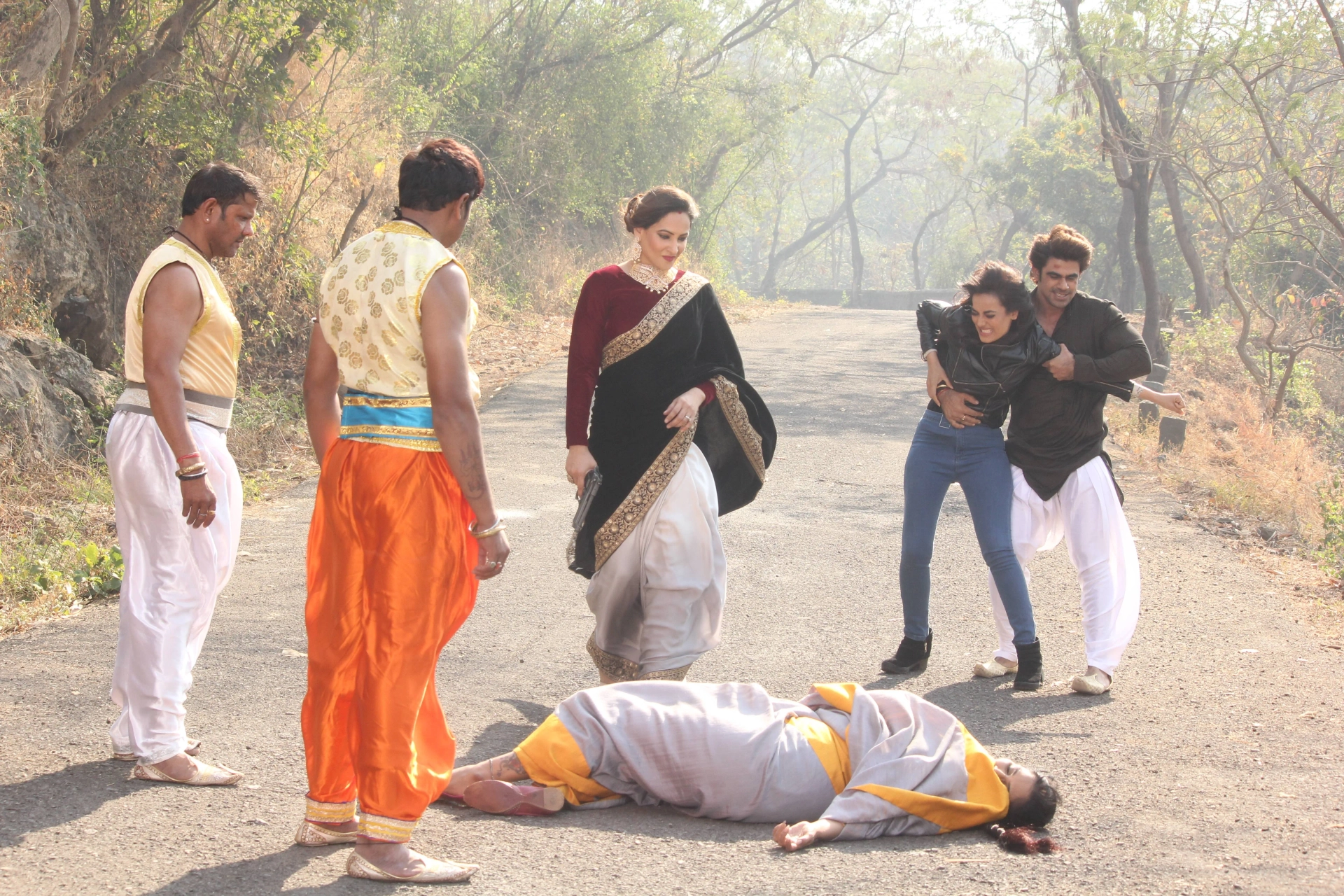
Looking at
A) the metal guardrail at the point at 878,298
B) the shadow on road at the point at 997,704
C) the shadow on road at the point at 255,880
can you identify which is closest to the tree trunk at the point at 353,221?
the shadow on road at the point at 997,704

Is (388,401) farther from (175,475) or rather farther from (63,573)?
(63,573)

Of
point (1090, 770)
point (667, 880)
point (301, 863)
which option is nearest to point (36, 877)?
point (301, 863)

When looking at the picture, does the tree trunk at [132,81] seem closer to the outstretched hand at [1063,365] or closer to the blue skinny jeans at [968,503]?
the blue skinny jeans at [968,503]

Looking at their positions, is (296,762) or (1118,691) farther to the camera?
(1118,691)

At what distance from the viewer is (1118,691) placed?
17.8 feet

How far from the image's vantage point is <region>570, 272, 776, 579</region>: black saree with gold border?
475 cm

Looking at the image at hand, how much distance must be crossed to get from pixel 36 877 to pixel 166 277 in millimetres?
1838

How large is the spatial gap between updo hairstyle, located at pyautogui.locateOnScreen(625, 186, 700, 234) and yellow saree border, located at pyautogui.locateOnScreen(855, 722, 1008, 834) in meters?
2.17

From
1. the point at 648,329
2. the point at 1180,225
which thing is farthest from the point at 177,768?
the point at 1180,225

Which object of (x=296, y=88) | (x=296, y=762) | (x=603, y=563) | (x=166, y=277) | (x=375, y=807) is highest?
(x=296, y=88)

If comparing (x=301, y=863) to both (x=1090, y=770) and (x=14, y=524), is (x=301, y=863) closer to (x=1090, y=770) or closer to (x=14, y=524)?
(x=1090, y=770)

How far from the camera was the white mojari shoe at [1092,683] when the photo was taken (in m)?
5.29

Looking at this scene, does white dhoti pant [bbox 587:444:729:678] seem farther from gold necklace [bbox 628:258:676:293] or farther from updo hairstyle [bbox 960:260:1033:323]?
updo hairstyle [bbox 960:260:1033:323]

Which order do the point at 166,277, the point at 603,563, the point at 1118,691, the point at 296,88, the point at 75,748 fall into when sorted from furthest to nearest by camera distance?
the point at 296,88
the point at 1118,691
the point at 603,563
the point at 75,748
the point at 166,277
